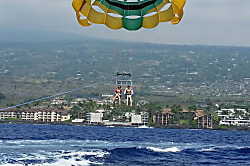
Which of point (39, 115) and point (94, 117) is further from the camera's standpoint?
point (39, 115)

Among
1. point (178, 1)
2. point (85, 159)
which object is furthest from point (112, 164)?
point (178, 1)

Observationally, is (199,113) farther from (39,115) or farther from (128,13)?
(128,13)

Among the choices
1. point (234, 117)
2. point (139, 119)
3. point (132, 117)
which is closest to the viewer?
point (139, 119)

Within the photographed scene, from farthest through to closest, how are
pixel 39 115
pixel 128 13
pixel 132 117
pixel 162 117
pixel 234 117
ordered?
pixel 234 117, pixel 39 115, pixel 132 117, pixel 162 117, pixel 128 13

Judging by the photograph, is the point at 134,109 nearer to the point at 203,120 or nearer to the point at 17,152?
the point at 203,120

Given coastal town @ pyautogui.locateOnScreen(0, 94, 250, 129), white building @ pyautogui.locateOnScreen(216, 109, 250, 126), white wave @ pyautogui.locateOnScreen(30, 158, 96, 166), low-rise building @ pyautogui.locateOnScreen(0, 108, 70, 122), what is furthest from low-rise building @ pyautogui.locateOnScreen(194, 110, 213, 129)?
white wave @ pyautogui.locateOnScreen(30, 158, 96, 166)

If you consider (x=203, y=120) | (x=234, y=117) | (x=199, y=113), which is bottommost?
(x=203, y=120)

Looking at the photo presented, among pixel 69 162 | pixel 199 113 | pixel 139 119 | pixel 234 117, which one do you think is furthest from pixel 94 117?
pixel 69 162

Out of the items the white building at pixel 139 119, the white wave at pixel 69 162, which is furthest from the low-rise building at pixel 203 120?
the white wave at pixel 69 162

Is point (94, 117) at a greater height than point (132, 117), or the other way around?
point (132, 117)
